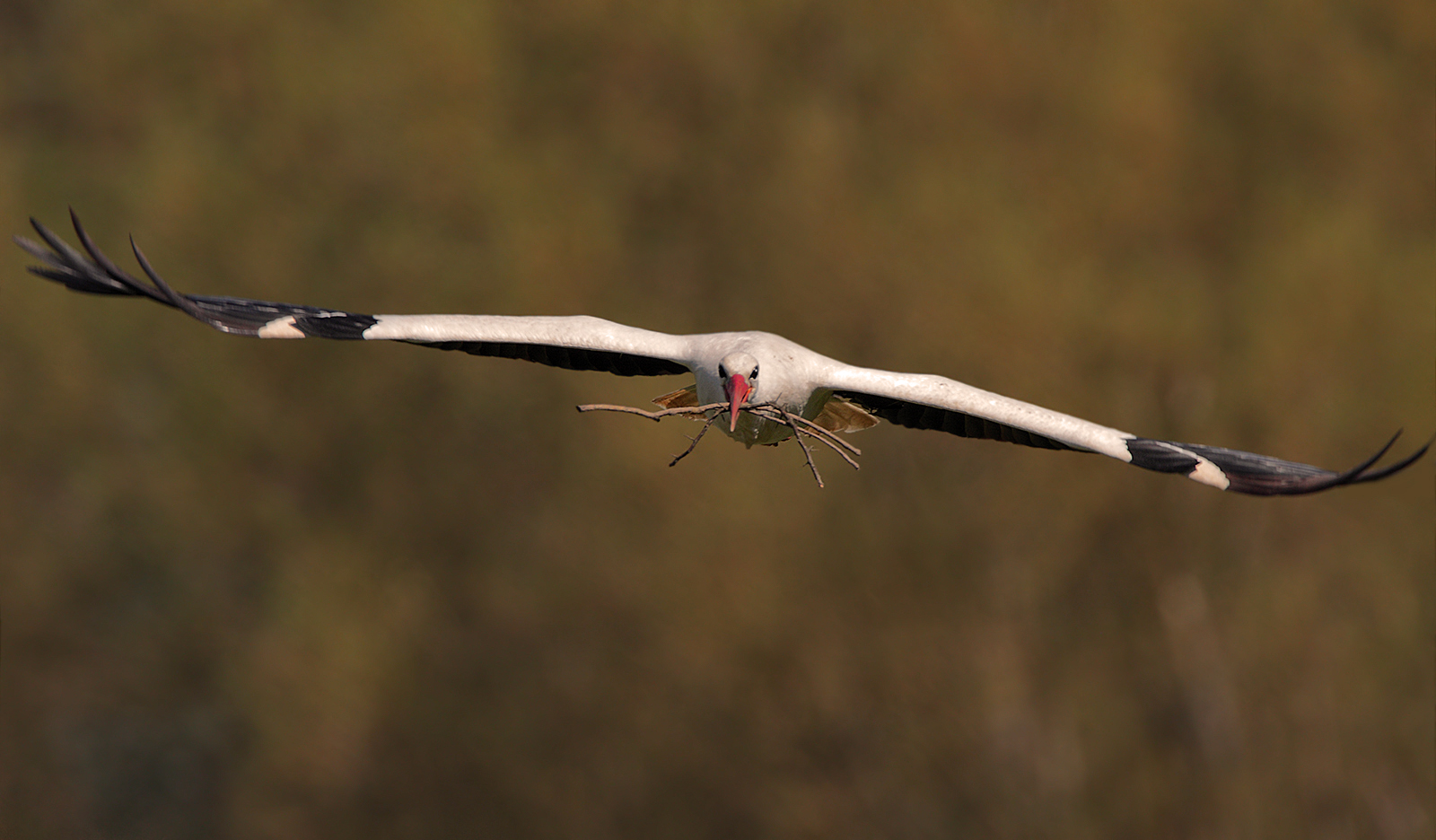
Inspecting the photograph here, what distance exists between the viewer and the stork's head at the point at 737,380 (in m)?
6.83

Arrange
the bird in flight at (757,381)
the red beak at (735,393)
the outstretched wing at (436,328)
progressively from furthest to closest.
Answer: the outstretched wing at (436,328)
the bird in flight at (757,381)
the red beak at (735,393)

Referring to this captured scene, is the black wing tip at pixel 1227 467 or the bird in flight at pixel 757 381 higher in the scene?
the bird in flight at pixel 757 381

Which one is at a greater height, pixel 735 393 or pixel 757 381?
pixel 757 381

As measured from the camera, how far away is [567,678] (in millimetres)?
21766

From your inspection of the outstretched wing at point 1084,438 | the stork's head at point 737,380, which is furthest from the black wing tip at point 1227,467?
the stork's head at point 737,380

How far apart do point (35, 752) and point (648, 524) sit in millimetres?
13081

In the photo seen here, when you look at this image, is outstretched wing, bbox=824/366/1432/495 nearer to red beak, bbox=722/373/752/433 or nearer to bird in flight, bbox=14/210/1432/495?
bird in flight, bbox=14/210/1432/495

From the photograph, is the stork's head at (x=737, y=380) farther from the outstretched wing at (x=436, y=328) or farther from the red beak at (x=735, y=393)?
the outstretched wing at (x=436, y=328)

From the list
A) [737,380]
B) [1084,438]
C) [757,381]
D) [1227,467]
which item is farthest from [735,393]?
[1227,467]

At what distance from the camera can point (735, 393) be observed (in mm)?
6863

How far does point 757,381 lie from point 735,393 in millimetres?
206

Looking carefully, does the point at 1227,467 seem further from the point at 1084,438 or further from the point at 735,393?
the point at 735,393

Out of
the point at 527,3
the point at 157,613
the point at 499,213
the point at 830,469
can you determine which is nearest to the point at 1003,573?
the point at 830,469

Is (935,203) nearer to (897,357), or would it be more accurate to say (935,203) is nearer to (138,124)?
(897,357)
